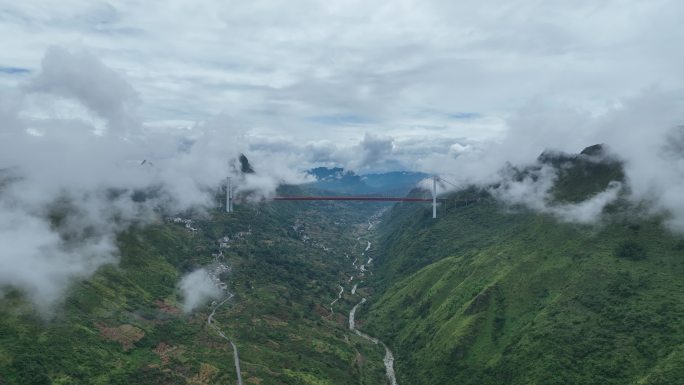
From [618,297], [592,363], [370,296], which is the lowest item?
[370,296]

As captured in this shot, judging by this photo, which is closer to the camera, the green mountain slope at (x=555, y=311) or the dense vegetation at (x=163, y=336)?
the green mountain slope at (x=555, y=311)

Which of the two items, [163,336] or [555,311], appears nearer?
[555,311]

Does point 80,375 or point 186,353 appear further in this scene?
point 186,353

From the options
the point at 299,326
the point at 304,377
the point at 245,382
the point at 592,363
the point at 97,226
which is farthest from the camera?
the point at 97,226

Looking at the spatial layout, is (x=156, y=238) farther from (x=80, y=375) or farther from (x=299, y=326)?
(x=80, y=375)

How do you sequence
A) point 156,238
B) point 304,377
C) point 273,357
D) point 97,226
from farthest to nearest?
point 156,238 → point 97,226 → point 273,357 → point 304,377

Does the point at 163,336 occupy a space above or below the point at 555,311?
below

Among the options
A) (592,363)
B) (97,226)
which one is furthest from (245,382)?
(97,226)

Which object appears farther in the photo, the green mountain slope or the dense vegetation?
the dense vegetation
